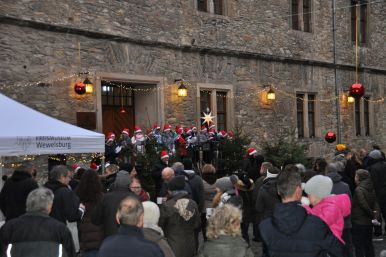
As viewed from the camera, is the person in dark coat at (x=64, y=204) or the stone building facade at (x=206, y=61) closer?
the person in dark coat at (x=64, y=204)

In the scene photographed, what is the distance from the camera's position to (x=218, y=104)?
57.1ft

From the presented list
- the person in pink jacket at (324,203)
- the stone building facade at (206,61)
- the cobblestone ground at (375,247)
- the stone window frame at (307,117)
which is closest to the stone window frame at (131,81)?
the stone building facade at (206,61)

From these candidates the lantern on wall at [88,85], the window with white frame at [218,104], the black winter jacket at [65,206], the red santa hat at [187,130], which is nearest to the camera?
the black winter jacket at [65,206]

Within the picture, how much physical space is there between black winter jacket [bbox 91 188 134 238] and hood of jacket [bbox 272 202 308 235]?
2.15 meters

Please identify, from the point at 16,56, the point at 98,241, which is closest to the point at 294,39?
the point at 16,56

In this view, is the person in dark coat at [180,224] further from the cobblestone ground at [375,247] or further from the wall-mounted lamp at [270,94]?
the wall-mounted lamp at [270,94]

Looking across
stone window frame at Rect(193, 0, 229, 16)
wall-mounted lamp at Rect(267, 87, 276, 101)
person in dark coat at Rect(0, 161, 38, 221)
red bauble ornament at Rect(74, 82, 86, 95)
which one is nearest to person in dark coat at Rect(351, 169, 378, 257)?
person in dark coat at Rect(0, 161, 38, 221)

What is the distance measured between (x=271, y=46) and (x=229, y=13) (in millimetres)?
2087

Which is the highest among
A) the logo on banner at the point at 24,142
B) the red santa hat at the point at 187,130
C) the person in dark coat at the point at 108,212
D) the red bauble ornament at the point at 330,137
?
the red santa hat at the point at 187,130

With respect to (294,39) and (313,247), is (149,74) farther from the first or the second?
(313,247)

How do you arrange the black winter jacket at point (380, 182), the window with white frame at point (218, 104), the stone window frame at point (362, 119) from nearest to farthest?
the black winter jacket at point (380, 182)
the window with white frame at point (218, 104)
the stone window frame at point (362, 119)

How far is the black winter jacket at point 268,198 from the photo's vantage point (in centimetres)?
788

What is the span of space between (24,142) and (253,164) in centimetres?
573

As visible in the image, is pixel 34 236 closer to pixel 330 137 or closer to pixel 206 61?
pixel 206 61
